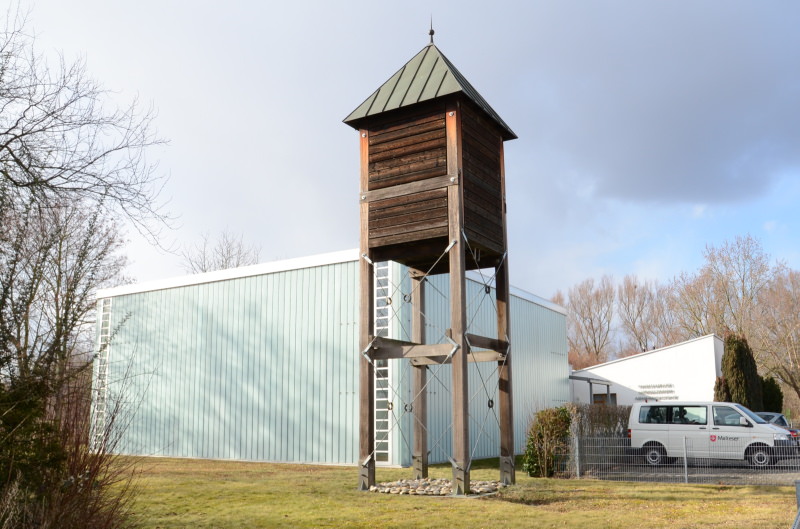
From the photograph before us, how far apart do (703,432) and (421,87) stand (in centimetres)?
1072

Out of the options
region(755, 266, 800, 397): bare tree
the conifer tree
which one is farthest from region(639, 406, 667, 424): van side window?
region(755, 266, 800, 397): bare tree

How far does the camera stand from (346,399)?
18656 mm

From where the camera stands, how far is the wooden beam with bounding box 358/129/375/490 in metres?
12.4

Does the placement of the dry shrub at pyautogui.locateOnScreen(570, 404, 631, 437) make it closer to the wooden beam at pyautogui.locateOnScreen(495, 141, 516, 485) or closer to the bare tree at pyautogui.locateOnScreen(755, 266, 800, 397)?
the wooden beam at pyautogui.locateOnScreen(495, 141, 516, 485)

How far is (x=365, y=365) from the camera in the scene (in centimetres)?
1266

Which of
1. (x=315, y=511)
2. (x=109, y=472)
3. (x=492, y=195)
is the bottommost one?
(x=315, y=511)

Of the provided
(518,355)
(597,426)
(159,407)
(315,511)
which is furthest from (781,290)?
(315,511)

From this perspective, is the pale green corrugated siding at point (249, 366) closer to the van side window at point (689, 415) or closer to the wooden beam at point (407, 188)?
the wooden beam at point (407, 188)

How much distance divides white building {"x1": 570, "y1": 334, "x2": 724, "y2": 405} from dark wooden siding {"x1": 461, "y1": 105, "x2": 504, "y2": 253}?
698 inches

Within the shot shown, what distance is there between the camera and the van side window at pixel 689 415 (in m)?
17.1

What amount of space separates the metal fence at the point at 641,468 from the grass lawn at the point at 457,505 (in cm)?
84

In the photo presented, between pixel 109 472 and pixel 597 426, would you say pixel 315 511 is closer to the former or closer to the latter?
pixel 109 472

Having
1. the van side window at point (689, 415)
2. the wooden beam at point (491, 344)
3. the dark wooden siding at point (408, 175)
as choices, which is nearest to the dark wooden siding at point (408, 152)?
the dark wooden siding at point (408, 175)

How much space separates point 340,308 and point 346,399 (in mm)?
2420
